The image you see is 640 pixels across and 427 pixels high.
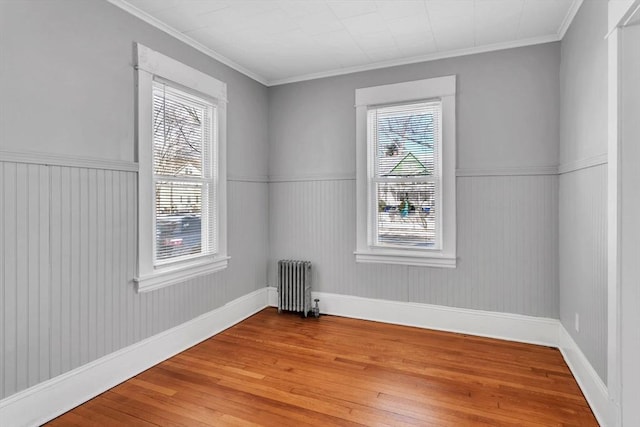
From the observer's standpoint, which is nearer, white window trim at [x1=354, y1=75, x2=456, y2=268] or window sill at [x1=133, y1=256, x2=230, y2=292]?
→ window sill at [x1=133, y1=256, x2=230, y2=292]

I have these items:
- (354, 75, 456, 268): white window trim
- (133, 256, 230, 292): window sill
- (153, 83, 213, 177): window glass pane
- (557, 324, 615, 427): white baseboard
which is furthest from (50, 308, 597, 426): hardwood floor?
(153, 83, 213, 177): window glass pane

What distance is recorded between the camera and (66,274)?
2291 mm

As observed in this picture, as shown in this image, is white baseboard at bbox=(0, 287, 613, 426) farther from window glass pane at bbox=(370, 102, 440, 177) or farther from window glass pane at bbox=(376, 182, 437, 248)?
window glass pane at bbox=(370, 102, 440, 177)

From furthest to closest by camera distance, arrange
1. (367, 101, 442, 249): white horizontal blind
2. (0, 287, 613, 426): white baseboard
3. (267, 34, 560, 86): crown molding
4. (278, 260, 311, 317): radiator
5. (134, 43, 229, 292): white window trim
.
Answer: (278, 260, 311, 317): radiator, (367, 101, 442, 249): white horizontal blind, (267, 34, 560, 86): crown molding, (134, 43, 229, 292): white window trim, (0, 287, 613, 426): white baseboard

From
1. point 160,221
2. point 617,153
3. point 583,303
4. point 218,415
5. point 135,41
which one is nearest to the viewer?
point 617,153

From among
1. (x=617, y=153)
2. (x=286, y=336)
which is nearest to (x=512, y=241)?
(x=617, y=153)

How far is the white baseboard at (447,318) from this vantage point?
3293 millimetres

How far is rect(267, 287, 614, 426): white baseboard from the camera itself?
2814 mm

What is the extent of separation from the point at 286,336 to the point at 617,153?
2862mm

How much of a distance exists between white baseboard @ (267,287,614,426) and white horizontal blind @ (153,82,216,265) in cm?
157

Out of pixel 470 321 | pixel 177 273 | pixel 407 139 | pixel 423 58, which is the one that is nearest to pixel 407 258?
pixel 470 321

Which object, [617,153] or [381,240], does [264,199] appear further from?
[617,153]

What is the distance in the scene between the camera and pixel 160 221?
301cm

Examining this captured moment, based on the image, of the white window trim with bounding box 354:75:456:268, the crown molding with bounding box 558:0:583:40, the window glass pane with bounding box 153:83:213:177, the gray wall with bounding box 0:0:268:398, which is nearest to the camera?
the gray wall with bounding box 0:0:268:398
